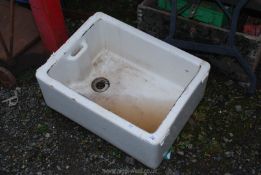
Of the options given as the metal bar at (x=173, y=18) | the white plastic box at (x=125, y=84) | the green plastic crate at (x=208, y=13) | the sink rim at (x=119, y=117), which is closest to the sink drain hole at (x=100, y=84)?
the white plastic box at (x=125, y=84)

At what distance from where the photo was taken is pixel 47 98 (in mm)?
2629

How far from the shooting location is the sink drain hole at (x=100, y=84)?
280 centimetres

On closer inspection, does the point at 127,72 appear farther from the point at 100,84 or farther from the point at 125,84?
the point at 100,84

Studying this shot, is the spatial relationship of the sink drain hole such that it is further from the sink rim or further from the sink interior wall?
the sink rim

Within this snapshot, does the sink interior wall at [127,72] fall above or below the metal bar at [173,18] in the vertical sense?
below

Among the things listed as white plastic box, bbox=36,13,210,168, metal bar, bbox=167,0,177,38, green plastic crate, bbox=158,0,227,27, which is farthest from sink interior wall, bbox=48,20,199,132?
green plastic crate, bbox=158,0,227,27

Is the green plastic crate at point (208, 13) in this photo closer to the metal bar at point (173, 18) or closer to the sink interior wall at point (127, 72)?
the metal bar at point (173, 18)

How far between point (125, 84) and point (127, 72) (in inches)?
3.8

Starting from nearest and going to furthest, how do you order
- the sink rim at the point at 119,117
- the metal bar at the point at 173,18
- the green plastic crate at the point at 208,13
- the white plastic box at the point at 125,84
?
the sink rim at the point at 119,117 < the white plastic box at the point at 125,84 < the metal bar at the point at 173,18 < the green plastic crate at the point at 208,13

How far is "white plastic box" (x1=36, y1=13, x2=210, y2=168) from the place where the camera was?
92.1 inches

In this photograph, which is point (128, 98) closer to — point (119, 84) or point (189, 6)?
point (119, 84)

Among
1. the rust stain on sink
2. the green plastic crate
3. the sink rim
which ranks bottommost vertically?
the rust stain on sink

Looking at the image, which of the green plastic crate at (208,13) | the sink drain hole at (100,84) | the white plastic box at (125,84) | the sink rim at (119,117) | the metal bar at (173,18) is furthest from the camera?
the sink drain hole at (100,84)

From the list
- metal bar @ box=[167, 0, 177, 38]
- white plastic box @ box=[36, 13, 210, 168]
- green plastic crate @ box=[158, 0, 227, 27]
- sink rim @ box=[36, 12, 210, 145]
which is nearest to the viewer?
sink rim @ box=[36, 12, 210, 145]
